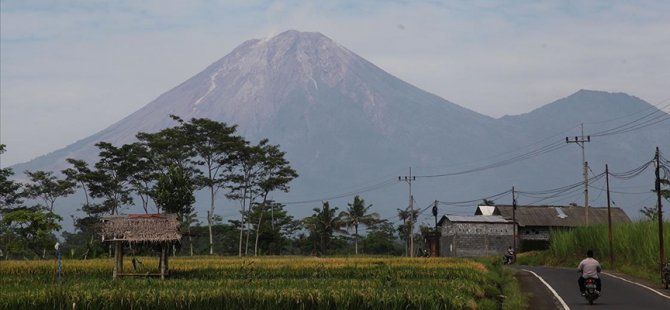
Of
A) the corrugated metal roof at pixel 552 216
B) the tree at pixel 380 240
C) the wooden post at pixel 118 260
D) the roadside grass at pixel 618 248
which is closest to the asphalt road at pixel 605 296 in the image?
the roadside grass at pixel 618 248

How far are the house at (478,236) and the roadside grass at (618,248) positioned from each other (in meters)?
18.9

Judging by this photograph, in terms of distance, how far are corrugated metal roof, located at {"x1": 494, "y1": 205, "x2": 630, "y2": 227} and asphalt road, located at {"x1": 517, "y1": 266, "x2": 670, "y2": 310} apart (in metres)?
54.1

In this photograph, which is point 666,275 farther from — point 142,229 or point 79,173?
point 79,173

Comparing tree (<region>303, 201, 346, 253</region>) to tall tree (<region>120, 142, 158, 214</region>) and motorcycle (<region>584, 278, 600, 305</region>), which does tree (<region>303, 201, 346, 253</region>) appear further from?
motorcycle (<region>584, 278, 600, 305</region>)

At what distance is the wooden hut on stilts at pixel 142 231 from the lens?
36750 millimetres

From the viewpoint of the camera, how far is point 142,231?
3681 centimetres

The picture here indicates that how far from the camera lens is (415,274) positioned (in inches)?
1390

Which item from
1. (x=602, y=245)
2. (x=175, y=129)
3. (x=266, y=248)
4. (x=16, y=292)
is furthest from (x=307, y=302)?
(x=266, y=248)

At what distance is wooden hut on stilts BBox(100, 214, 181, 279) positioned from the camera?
36.8m

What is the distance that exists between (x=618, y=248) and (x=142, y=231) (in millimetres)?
28324

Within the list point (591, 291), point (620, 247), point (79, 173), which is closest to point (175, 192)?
point (79, 173)

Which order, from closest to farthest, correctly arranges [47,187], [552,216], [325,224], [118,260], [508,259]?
[118,260] → [508,259] → [47,187] → [552,216] → [325,224]

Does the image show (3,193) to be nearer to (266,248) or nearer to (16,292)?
(266,248)

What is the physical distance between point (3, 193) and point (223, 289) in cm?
6290
